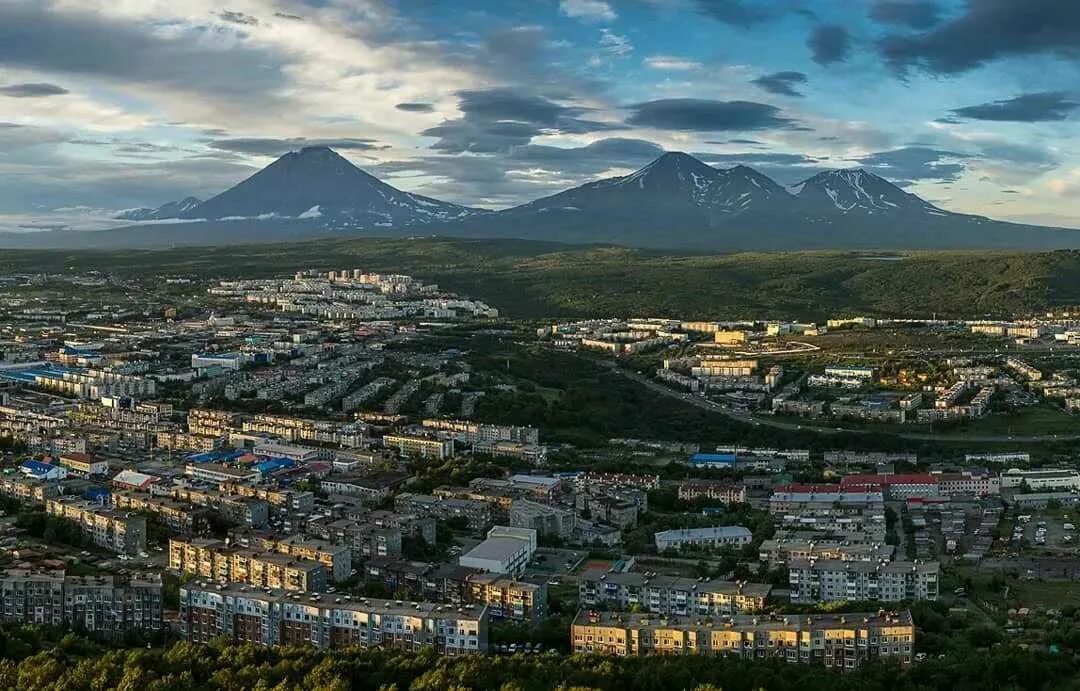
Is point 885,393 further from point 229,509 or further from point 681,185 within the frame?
point 681,185

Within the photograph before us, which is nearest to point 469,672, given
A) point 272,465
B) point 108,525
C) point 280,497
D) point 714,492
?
point 108,525

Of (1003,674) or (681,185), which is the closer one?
(1003,674)

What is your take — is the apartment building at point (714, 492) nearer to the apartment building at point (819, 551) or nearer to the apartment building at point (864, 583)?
the apartment building at point (819, 551)

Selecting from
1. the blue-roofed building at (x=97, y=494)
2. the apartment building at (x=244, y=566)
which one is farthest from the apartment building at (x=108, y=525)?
the apartment building at (x=244, y=566)

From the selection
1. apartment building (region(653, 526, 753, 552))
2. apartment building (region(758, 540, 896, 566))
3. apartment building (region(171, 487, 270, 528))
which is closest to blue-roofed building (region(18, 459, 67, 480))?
apartment building (region(171, 487, 270, 528))

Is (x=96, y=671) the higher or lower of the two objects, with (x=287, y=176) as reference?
lower

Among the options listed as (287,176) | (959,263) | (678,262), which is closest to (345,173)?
(287,176)

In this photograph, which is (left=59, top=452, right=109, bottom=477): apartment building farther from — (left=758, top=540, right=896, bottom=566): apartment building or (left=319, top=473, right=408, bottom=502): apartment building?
(left=758, top=540, right=896, bottom=566): apartment building

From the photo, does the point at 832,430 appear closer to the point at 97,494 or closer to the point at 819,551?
the point at 819,551
